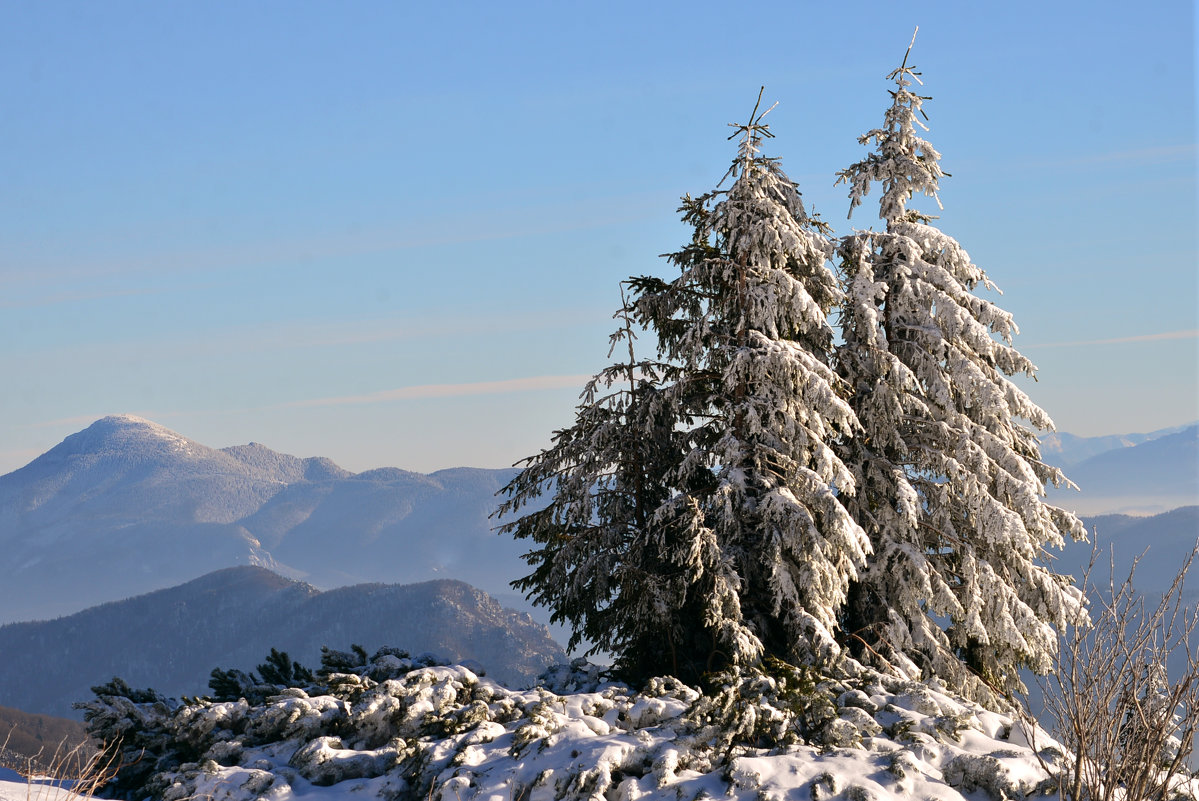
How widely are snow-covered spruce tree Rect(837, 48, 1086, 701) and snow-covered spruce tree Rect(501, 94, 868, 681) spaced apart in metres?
1.16

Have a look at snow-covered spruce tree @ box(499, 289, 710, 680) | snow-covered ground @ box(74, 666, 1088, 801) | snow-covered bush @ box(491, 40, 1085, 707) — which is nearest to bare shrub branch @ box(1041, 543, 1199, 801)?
snow-covered ground @ box(74, 666, 1088, 801)

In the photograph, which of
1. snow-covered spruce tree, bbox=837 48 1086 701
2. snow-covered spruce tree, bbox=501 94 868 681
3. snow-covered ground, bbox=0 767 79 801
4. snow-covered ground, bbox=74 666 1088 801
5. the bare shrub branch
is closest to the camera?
the bare shrub branch

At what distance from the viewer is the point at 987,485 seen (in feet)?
54.4

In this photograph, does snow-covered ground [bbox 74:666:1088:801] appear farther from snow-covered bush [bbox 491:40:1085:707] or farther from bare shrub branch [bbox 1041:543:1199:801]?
snow-covered bush [bbox 491:40:1085:707]

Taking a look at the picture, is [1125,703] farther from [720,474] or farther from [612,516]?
[612,516]

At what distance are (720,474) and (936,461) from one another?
4.68 m

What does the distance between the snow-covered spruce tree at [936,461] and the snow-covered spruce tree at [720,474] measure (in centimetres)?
116

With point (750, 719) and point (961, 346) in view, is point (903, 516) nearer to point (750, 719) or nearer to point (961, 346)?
point (961, 346)

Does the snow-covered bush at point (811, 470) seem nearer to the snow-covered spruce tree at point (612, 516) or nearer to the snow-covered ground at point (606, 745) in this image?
the snow-covered spruce tree at point (612, 516)

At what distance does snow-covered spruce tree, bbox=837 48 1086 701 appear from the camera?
52.6 ft

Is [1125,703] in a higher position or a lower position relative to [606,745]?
higher

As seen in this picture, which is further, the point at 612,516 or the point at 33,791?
the point at 612,516

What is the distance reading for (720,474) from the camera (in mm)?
14234

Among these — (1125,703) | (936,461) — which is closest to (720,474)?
(936,461)
